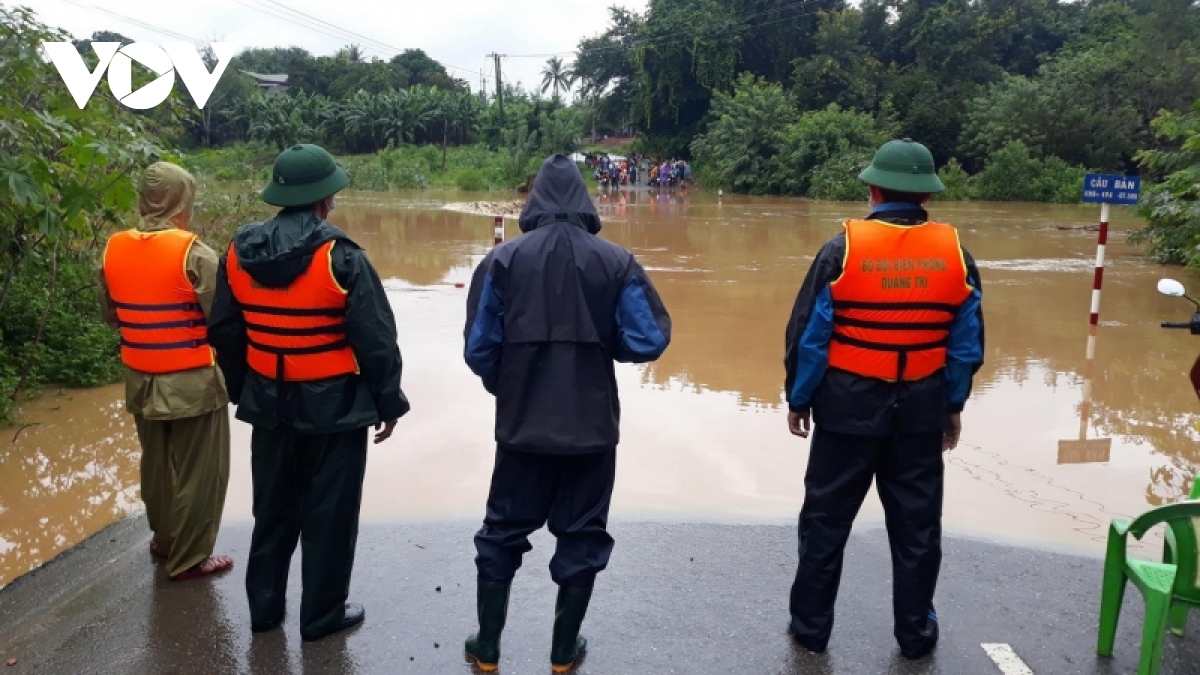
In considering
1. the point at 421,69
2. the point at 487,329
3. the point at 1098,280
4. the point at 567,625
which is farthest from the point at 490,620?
the point at 421,69

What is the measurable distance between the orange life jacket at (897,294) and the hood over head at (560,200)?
0.91 meters

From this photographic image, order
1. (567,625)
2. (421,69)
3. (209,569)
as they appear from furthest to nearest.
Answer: (421,69)
(209,569)
(567,625)

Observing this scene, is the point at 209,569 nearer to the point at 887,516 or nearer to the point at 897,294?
the point at 887,516

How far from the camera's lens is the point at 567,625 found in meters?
3.38

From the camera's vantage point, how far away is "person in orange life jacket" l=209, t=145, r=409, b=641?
342cm

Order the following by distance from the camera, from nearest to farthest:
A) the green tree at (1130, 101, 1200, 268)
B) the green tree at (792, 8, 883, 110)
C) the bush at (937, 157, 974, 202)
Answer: the green tree at (1130, 101, 1200, 268)
the bush at (937, 157, 974, 202)
the green tree at (792, 8, 883, 110)

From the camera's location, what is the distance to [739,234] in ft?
68.6

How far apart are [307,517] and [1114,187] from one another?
9.66 metres

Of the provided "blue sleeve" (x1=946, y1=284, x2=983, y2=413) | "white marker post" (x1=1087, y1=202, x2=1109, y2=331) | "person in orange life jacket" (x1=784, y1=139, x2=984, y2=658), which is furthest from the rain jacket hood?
"white marker post" (x1=1087, y1=202, x2=1109, y2=331)

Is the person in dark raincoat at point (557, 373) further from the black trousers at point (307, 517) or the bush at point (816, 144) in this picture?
the bush at point (816, 144)

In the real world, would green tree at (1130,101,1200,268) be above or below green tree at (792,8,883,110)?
below

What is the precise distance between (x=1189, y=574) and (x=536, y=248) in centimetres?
233

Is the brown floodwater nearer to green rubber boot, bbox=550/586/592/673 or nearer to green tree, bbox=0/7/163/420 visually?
green tree, bbox=0/7/163/420

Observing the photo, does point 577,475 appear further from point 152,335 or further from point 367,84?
point 367,84
